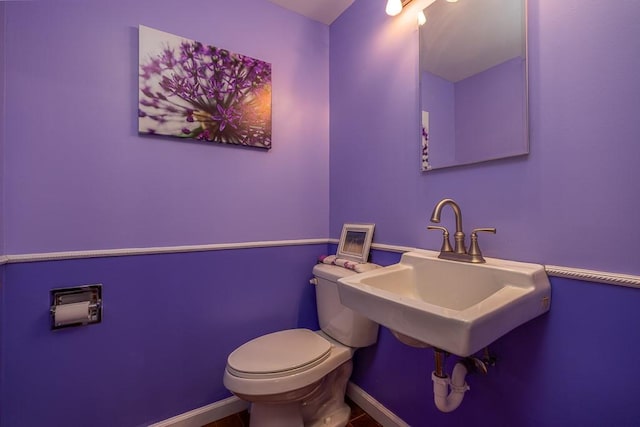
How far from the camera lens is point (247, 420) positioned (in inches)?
54.6

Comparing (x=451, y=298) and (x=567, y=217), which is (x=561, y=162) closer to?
(x=567, y=217)

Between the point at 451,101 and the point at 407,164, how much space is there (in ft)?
0.99

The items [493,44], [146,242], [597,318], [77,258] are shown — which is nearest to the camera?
[597,318]

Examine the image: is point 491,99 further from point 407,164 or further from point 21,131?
point 21,131

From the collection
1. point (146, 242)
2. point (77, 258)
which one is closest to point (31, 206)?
point (77, 258)

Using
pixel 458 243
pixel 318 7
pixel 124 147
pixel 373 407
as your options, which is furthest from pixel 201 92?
pixel 373 407

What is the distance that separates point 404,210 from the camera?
1263 mm

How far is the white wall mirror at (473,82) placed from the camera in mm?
890

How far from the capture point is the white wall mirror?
2.92ft

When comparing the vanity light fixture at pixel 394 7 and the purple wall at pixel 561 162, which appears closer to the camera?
the purple wall at pixel 561 162

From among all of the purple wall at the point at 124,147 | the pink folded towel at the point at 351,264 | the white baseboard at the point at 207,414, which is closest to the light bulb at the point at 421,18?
the purple wall at the point at 124,147

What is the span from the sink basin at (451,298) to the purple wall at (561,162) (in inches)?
4.4

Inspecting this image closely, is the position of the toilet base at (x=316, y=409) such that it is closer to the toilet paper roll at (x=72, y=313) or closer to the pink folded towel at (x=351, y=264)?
the pink folded towel at (x=351, y=264)

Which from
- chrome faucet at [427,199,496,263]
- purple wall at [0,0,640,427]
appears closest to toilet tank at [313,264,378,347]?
purple wall at [0,0,640,427]
